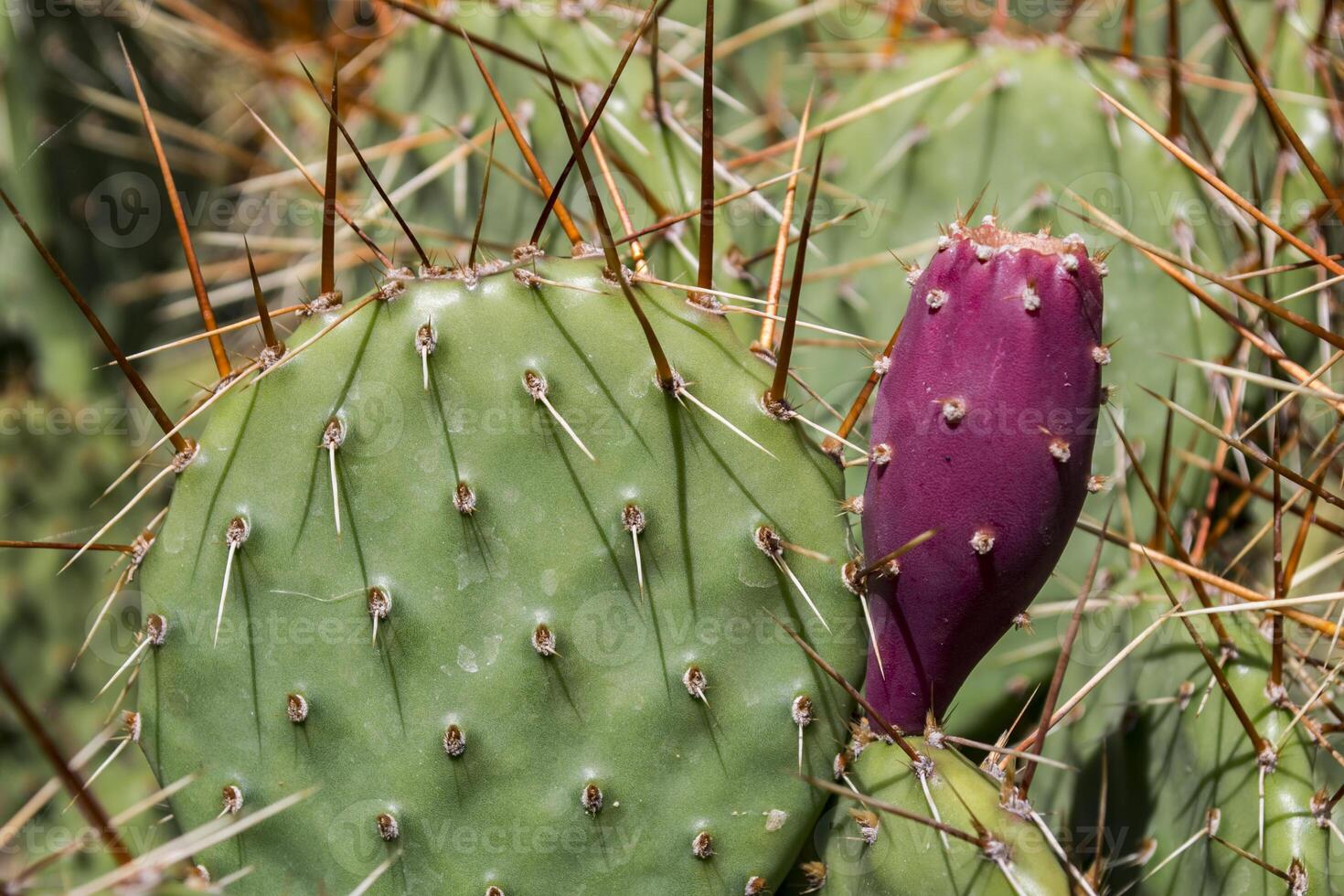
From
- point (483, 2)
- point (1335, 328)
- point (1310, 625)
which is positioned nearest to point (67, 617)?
point (483, 2)

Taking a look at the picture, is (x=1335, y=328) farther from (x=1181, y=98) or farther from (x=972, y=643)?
(x=972, y=643)

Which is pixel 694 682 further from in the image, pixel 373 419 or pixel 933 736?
pixel 373 419

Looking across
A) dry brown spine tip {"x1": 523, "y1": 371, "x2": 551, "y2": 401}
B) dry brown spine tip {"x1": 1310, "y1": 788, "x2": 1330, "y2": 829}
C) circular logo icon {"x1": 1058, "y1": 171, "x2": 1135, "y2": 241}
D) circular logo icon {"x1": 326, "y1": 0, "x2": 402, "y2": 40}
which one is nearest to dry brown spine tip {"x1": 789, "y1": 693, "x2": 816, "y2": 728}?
dry brown spine tip {"x1": 523, "y1": 371, "x2": 551, "y2": 401}

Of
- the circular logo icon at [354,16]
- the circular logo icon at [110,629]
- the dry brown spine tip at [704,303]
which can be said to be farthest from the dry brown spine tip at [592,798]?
the circular logo icon at [354,16]

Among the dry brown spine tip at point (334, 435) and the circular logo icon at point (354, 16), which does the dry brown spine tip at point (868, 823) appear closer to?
the dry brown spine tip at point (334, 435)

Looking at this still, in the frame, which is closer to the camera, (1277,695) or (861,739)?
(861,739)

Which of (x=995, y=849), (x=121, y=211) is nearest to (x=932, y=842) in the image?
(x=995, y=849)

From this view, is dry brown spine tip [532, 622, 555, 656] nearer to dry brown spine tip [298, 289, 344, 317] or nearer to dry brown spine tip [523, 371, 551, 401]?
dry brown spine tip [523, 371, 551, 401]

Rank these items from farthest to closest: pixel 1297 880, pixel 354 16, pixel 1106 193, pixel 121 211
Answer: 1. pixel 354 16
2. pixel 121 211
3. pixel 1106 193
4. pixel 1297 880
